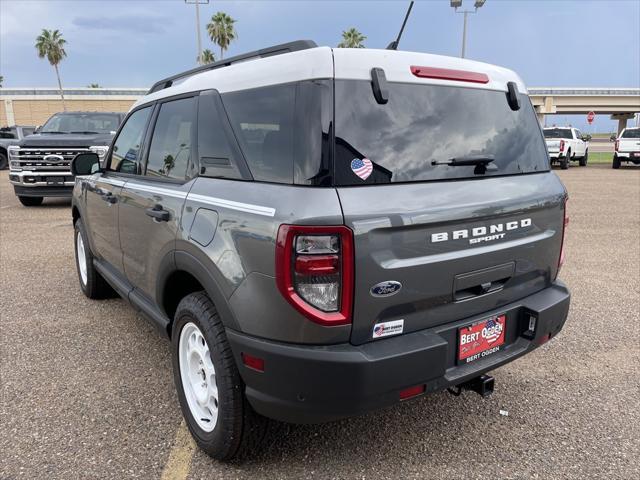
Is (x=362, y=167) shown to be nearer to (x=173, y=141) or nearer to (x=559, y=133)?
(x=173, y=141)

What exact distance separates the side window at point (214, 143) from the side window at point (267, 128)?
7cm

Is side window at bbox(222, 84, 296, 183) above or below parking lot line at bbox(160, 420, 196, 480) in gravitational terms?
above

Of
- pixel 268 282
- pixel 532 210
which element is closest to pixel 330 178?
pixel 268 282

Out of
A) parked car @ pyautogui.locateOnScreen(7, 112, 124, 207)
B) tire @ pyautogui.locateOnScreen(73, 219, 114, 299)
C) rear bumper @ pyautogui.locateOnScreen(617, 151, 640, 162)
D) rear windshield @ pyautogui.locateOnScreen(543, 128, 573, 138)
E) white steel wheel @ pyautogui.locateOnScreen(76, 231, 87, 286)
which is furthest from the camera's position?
rear windshield @ pyautogui.locateOnScreen(543, 128, 573, 138)

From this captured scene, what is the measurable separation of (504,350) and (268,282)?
1.33 metres

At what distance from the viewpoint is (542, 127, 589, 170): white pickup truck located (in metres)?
20.9

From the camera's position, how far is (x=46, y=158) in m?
10.1

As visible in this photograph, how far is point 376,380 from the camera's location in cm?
201

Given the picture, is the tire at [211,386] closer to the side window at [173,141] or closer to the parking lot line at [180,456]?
the parking lot line at [180,456]

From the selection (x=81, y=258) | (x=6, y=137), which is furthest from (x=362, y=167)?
(x=6, y=137)

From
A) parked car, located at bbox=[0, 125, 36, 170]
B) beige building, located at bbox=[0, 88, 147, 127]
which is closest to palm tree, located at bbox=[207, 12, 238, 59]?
beige building, located at bbox=[0, 88, 147, 127]

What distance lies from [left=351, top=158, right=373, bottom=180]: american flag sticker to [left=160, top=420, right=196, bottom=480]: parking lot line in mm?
1695

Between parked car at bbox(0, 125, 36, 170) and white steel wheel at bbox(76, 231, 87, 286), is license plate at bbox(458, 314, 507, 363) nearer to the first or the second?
white steel wheel at bbox(76, 231, 87, 286)

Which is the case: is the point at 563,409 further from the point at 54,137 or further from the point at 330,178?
the point at 54,137
